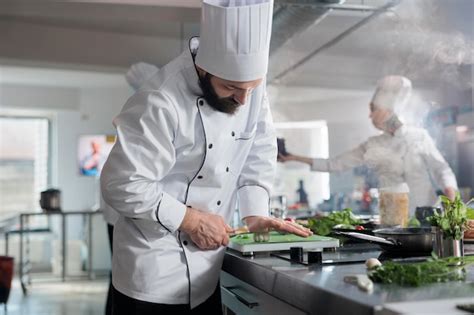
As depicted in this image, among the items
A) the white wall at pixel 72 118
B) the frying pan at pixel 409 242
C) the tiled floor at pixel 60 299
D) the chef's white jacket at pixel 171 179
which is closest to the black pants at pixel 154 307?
the chef's white jacket at pixel 171 179

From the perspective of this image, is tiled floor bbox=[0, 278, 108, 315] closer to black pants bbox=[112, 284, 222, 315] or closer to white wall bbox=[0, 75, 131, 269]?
white wall bbox=[0, 75, 131, 269]

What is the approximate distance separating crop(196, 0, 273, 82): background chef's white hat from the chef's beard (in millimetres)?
47

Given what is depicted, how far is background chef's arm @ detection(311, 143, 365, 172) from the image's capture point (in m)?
2.97

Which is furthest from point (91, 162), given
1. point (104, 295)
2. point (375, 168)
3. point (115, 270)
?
point (115, 270)

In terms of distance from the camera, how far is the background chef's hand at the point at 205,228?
139 centimetres


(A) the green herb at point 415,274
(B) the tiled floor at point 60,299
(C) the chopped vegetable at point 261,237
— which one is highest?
(C) the chopped vegetable at point 261,237

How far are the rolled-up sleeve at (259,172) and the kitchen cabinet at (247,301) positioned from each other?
0.66ft

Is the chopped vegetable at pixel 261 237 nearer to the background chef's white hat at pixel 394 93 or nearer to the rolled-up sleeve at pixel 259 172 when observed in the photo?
the rolled-up sleeve at pixel 259 172

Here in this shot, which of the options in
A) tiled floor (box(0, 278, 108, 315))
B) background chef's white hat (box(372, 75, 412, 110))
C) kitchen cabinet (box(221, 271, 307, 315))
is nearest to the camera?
kitchen cabinet (box(221, 271, 307, 315))

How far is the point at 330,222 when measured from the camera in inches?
77.2

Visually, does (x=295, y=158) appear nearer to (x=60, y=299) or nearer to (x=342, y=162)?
(x=342, y=162)

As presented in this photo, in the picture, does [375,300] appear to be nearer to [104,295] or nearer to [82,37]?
[82,37]

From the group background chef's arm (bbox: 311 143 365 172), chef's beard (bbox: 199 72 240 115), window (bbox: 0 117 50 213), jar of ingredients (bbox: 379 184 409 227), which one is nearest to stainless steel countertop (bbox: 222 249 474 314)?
chef's beard (bbox: 199 72 240 115)

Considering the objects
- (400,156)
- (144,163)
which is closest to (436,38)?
(400,156)
